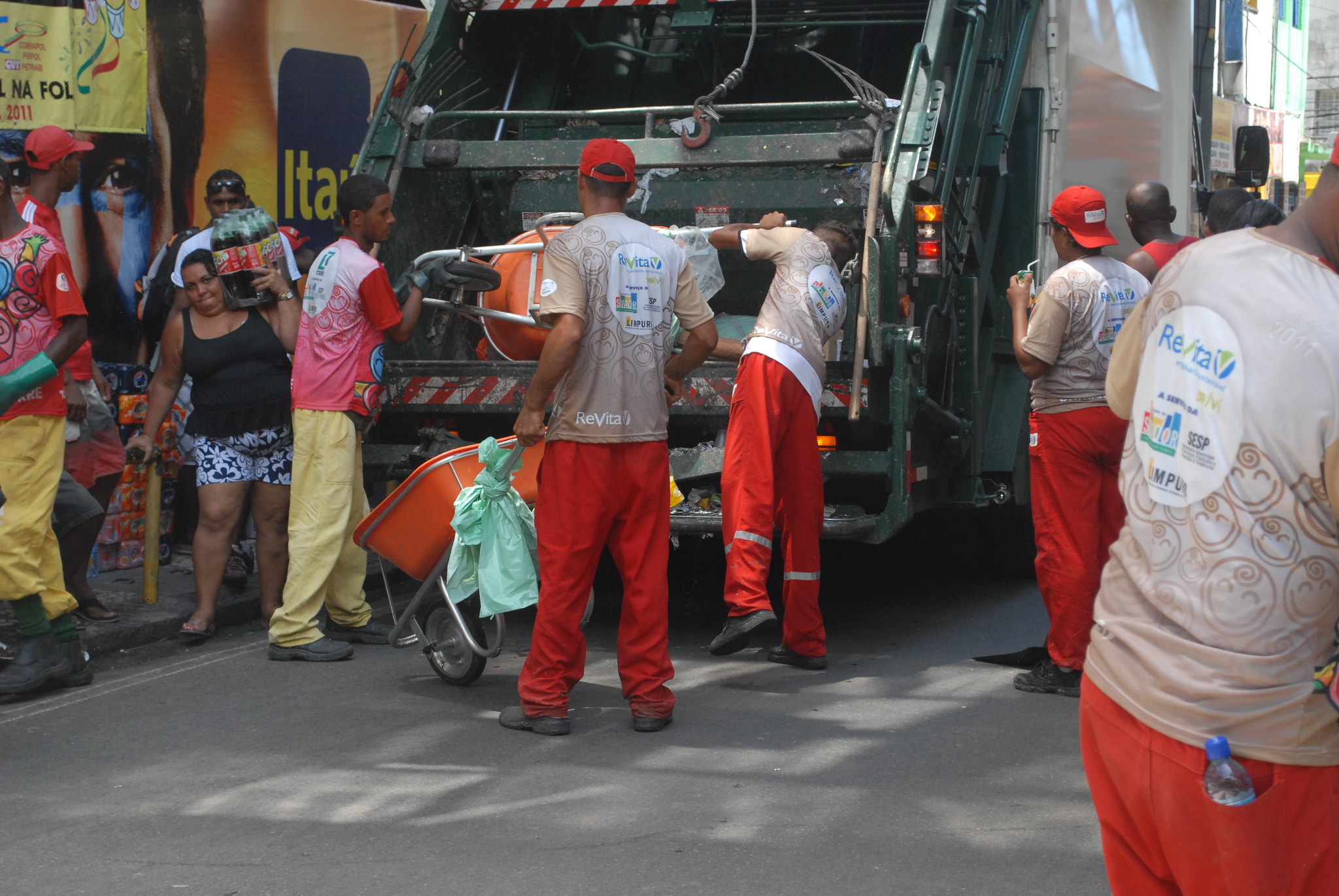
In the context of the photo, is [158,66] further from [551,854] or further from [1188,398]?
[1188,398]

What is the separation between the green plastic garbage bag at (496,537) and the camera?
4.52 m

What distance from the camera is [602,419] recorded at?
4.37 metres

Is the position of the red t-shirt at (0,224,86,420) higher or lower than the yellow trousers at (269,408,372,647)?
higher

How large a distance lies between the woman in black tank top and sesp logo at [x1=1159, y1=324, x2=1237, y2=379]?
14.0ft

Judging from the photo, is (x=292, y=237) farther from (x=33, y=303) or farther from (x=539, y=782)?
(x=539, y=782)

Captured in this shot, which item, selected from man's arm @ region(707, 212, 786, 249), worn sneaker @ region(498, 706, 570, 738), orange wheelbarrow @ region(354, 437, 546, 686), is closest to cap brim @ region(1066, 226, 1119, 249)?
man's arm @ region(707, 212, 786, 249)

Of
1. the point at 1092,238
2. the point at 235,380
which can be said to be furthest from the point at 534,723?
the point at 1092,238

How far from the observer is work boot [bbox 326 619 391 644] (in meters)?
5.64

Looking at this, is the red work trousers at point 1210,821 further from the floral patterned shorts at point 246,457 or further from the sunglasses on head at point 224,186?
the sunglasses on head at point 224,186

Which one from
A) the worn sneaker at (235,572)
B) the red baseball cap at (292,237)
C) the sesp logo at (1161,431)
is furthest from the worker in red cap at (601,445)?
the sesp logo at (1161,431)

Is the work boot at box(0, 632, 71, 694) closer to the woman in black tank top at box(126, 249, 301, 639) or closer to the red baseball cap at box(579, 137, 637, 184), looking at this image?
the woman in black tank top at box(126, 249, 301, 639)

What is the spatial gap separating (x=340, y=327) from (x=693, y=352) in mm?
1430

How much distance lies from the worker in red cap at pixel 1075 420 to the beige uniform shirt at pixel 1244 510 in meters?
3.15

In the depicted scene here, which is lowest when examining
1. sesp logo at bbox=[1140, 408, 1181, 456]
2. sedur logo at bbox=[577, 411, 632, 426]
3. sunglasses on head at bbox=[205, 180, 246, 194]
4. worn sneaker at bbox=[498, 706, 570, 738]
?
worn sneaker at bbox=[498, 706, 570, 738]
